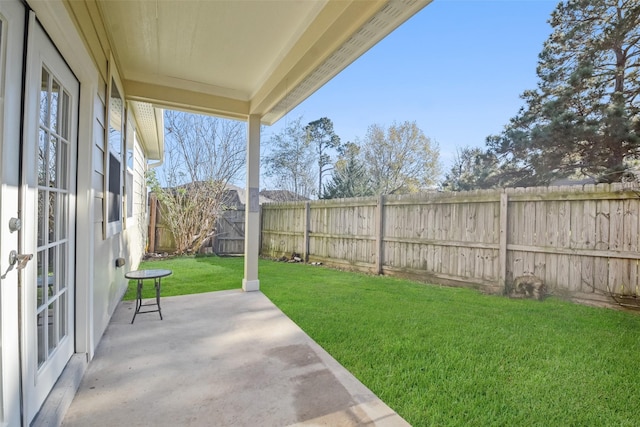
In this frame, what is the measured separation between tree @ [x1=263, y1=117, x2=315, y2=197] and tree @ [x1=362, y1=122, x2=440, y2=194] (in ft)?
9.56

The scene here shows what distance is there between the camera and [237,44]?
291cm

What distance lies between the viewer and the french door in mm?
1378

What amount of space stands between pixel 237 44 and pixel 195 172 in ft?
19.9

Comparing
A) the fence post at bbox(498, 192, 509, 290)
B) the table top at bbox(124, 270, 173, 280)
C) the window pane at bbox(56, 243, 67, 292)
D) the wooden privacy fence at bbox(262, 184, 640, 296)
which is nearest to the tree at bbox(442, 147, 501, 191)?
the wooden privacy fence at bbox(262, 184, 640, 296)

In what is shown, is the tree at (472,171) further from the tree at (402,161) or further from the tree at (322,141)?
the tree at (322,141)

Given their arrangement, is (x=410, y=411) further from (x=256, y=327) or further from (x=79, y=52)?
(x=79, y=52)

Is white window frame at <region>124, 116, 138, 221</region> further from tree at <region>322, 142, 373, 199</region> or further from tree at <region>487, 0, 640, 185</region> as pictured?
tree at <region>322, 142, 373, 199</region>

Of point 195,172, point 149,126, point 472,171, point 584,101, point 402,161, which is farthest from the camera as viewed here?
point 402,161

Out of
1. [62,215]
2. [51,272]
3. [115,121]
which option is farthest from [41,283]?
[115,121]

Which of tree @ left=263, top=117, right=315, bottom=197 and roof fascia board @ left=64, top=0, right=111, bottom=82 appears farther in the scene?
tree @ left=263, top=117, right=315, bottom=197

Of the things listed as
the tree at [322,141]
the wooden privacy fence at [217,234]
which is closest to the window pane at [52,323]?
the wooden privacy fence at [217,234]

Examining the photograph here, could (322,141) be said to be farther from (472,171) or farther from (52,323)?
(52,323)

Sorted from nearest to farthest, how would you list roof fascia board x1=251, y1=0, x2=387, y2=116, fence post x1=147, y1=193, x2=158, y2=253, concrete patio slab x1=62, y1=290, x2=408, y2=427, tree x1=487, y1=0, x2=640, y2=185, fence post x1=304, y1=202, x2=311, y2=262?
1. concrete patio slab x1=62, y1=290, x2=408, y2=427
2. roof fascia board x1=251, y1=0, x2=387, y2=116
3. tree x1=487, y1=0, x2=640, y2=185
4. fence post x1=304, y1=202, x2=311, y2=262
5. fence post x1=147, y1=193, x2=158, y2=253

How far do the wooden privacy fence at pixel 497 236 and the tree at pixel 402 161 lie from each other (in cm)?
720
